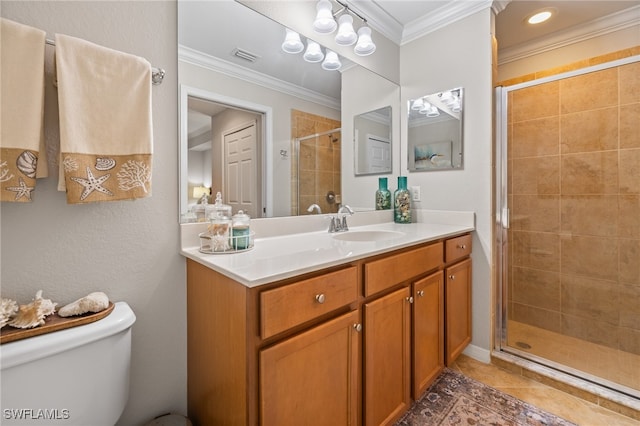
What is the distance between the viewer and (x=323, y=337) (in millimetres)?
940

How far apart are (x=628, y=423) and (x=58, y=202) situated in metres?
2.55

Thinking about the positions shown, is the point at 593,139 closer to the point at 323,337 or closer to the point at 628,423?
the point at 628,423

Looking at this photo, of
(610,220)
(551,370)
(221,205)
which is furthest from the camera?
(610,220)

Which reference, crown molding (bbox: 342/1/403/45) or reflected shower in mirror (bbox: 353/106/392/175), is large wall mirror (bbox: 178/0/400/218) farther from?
crown molding (bbox: 342/1/403/45)

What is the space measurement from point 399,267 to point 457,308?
0.74m

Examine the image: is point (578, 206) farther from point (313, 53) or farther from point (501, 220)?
point (313, 53)

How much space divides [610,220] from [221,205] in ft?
8.11

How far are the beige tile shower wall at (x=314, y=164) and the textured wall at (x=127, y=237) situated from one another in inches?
24.4

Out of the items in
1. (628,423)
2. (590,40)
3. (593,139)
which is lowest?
(628,423)

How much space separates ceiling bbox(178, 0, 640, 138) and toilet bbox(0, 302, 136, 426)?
1110 millimetres

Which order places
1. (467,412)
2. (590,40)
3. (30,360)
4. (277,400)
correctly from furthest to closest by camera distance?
1. (590,40)
2. (467,412)
3. (277,400)
4. (30,360)

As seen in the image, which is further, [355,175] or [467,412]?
[355,175]

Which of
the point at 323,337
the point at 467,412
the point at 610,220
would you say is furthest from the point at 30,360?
the point at 610,220

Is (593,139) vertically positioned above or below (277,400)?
above
